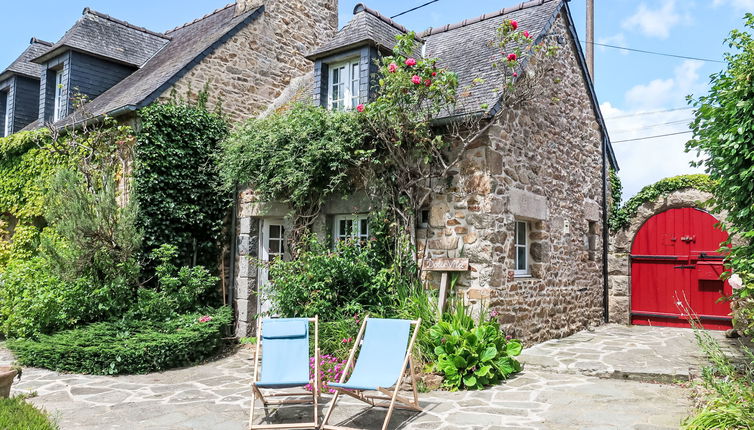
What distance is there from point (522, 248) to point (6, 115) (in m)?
12.3

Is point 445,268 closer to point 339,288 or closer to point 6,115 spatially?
point 339,288

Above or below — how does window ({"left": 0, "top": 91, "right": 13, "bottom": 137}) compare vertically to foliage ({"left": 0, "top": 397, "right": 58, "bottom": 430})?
above

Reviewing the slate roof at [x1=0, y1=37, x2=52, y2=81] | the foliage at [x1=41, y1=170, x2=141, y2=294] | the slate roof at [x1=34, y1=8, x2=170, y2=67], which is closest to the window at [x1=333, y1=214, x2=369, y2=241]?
the foliage at [x1=41, y1=170, x2=141, y2=294]

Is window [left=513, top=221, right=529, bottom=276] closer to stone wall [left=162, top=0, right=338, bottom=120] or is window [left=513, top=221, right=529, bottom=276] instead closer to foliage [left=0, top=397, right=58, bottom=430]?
stone wall [left=162, top=0, right=338, bottom=120]

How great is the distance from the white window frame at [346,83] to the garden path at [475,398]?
13.8 ft

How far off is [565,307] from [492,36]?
4467 mm

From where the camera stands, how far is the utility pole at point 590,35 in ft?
46.7

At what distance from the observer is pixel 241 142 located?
8453mm

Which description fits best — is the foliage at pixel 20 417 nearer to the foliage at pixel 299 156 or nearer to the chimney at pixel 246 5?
the foliage at pixel 299 156

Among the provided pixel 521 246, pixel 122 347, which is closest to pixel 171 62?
pixel 122 347

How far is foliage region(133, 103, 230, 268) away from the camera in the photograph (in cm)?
862

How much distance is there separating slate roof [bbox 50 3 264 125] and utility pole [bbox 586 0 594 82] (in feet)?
27.7

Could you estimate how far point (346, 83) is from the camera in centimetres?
868

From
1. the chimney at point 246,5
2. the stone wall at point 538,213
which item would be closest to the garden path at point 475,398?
the stone wall at point 538,213
